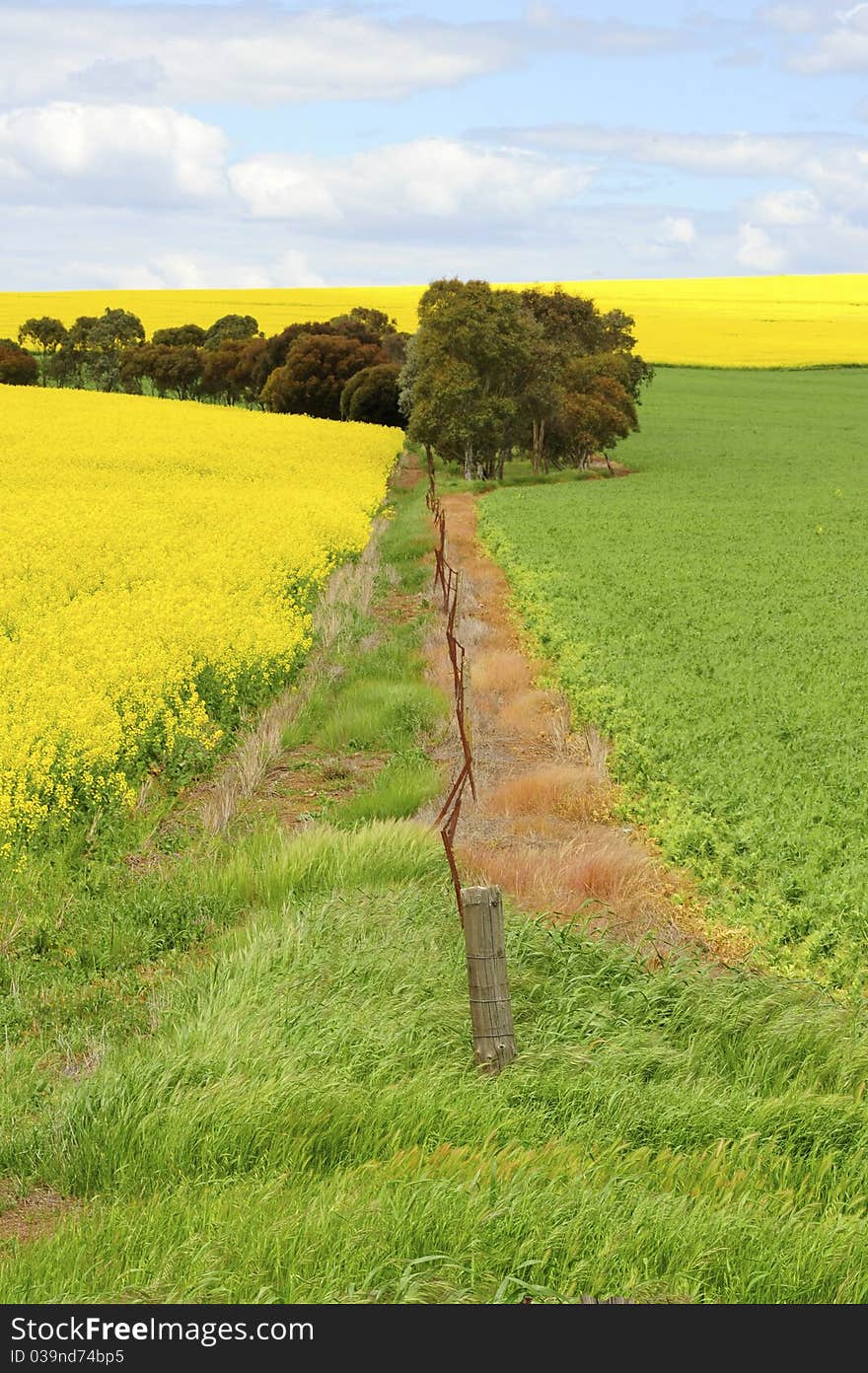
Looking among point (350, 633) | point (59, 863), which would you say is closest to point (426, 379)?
point (350, 633)

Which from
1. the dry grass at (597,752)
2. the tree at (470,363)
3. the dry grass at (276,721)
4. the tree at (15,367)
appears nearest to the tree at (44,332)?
the tree at (15,367)

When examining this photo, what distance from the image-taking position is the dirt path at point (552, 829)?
855cm

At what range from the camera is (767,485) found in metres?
44.8

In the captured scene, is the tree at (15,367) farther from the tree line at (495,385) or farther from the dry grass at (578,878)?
the dry grass at (578,878)

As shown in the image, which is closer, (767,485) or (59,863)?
(59,863)

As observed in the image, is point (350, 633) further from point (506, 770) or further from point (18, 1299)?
point (18, 1299)

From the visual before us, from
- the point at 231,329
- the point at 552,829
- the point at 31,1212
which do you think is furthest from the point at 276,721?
the point at 231,329

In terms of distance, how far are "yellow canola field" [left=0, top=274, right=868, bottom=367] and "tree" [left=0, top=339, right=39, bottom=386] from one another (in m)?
20.0

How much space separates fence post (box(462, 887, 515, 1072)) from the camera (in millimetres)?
5730

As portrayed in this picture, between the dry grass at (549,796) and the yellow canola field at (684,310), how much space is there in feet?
299

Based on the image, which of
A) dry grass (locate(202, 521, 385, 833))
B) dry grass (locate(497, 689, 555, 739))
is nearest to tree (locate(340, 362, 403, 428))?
dry grass (locate(202, 521, 385, 833))

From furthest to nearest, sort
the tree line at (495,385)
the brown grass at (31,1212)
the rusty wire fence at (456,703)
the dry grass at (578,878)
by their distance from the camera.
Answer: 1. the tree line at (495,385)
2. the dry grass at (578,878)
3. the rusty wire fence at (456,703)
4. the brown grass at (31,1212)

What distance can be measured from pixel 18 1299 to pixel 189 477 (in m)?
35.0
